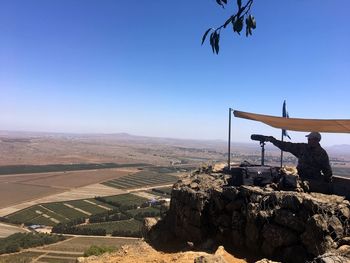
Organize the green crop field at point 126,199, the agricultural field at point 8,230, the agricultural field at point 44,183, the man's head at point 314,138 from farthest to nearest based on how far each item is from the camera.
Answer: the agricultural field at point 44,183
the green crop field at point 126,199
the agricultural field at point 8,230
the man's head at point 314,138

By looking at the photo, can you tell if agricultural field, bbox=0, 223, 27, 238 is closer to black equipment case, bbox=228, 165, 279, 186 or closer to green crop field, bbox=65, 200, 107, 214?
green crop field, bbox=65, 200, 107, 214

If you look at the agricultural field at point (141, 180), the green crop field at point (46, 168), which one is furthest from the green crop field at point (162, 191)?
the green crop field at point (46, 168)

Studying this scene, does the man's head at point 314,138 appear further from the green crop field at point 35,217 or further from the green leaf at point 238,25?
the green crop field at point 35,217

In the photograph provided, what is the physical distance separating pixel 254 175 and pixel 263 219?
2.18 metres

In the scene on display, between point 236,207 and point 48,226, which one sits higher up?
point 236,207

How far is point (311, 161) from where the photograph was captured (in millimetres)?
12938

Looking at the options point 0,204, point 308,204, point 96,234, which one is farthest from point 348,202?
point 0,204

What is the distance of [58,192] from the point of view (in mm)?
103125

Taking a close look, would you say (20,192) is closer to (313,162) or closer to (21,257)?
(21,257)

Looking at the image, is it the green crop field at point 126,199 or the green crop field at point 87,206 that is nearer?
the green crop field at point 87,206

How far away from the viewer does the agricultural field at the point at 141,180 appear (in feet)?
393

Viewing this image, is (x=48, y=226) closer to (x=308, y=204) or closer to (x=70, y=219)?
(x=70, y=219)

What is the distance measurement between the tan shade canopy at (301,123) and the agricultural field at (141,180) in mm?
101740

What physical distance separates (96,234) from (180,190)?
170ft
